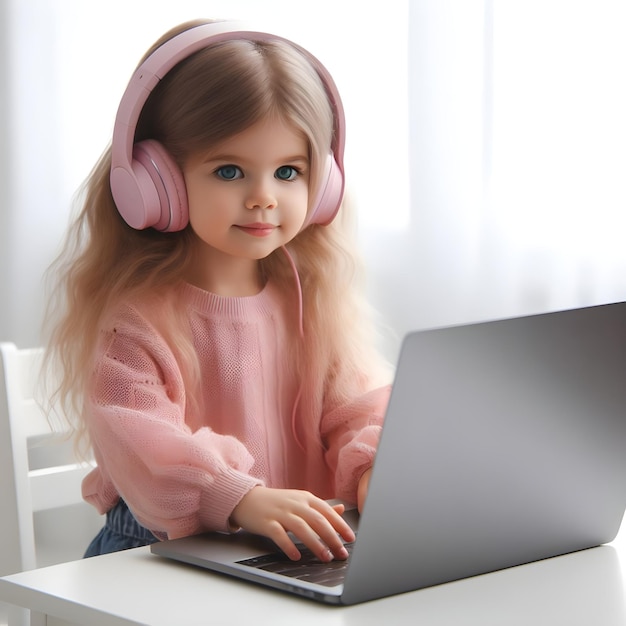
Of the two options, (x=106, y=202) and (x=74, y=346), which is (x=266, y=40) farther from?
(x=74, y=346)

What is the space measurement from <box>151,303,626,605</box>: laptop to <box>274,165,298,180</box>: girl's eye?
0.36 metres

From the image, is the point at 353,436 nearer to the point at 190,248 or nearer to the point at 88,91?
the point at 190,248

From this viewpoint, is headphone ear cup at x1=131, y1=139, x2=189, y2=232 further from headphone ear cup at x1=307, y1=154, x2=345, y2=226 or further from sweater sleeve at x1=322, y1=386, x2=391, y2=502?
sweater sleeve at x1=322, y1=386, x2=391, y2=502

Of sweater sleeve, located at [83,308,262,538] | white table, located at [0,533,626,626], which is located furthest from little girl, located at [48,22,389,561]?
white table, located at [0,533,626,626]

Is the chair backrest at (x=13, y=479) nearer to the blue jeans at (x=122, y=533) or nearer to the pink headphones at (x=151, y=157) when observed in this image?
the blue jeans at (x=122, y=533)

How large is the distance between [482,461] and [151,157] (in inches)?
17.4

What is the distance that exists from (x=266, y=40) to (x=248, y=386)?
33cm

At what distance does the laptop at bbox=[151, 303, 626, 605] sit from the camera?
644 millimetres

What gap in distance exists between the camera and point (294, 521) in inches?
30.8

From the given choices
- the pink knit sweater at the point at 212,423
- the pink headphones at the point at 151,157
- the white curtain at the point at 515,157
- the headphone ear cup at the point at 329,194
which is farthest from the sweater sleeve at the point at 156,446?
the white curtain at the point at 515,157

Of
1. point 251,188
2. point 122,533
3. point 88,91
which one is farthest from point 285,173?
point 88,91

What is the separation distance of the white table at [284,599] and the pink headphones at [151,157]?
33 centimetres

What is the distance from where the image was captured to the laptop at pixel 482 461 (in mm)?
644

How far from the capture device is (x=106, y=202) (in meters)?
1.05
